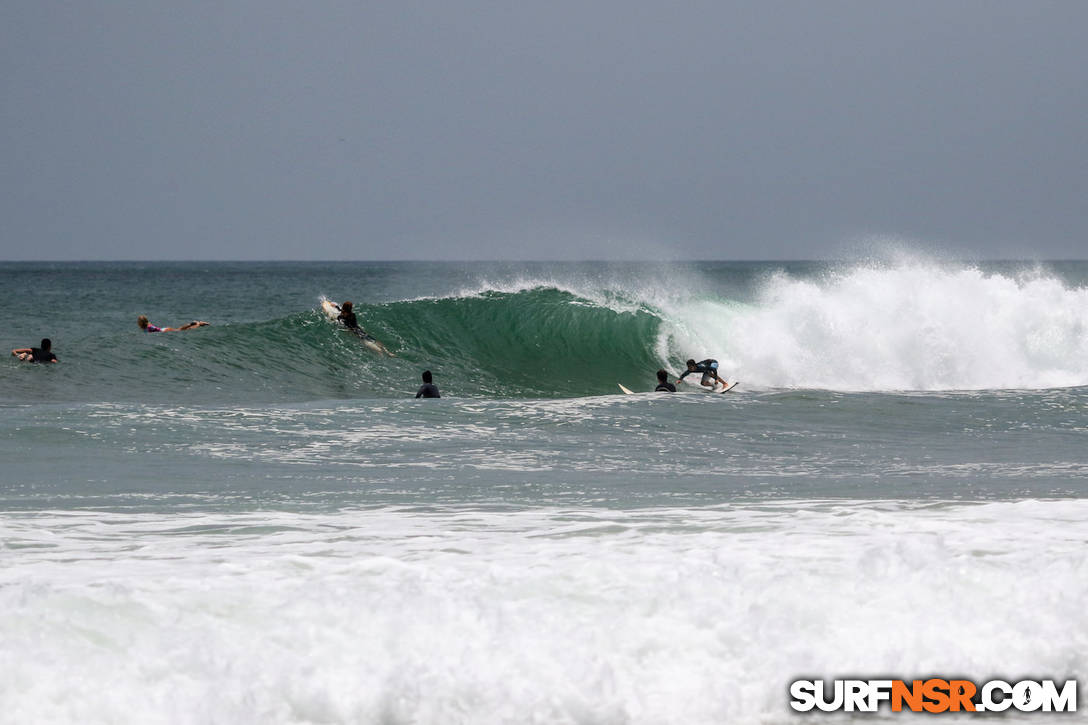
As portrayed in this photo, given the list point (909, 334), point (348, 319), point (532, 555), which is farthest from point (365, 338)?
point (532, 555)

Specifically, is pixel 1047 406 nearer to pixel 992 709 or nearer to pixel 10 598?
pixel 992 709

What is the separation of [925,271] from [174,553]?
62.7ft

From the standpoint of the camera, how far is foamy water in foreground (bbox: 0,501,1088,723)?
4.13m

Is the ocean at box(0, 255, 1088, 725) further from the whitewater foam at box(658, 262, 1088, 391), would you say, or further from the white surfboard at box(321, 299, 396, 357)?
the white surfboard at box(321, 299, 396, 357)

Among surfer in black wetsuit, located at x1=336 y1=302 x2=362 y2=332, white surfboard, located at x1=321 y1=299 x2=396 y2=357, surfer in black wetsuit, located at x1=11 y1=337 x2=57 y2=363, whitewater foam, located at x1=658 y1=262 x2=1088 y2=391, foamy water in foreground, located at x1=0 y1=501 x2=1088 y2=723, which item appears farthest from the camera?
surfer in black wetsuit, located at x1=336 y1=302 x2=362 y2=332

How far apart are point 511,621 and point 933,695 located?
5.50ft

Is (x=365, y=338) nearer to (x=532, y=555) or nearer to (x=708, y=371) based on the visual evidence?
(x=708, y=371)

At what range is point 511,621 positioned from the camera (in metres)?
4.60

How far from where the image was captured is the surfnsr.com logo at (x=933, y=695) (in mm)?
4258

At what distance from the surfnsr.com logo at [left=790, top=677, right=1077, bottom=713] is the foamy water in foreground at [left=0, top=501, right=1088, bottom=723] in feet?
0.24

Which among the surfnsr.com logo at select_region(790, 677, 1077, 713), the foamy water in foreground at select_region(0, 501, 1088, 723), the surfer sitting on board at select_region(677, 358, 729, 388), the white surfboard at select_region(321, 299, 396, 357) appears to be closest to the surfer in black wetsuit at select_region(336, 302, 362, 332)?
the white surfboard at select_region(321, 299, 396, 357)

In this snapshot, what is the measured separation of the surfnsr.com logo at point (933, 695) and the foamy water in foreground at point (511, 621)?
72 millimetres

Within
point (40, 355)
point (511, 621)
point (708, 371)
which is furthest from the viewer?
point (40, 355)

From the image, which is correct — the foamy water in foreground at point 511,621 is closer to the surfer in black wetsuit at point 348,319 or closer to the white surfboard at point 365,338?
the white surfboard at point 365,338
